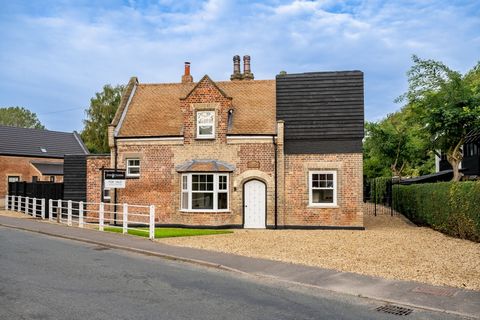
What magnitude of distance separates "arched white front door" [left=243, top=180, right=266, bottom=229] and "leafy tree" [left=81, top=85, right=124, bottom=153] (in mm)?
36814

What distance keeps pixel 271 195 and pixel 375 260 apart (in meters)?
9.30

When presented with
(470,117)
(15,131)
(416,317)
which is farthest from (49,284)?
(15,131)

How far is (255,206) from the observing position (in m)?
21.4

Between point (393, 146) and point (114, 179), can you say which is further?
point (393, 146)

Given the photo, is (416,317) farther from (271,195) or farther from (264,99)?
(264,99)

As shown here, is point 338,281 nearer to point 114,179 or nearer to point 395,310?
point 395,310

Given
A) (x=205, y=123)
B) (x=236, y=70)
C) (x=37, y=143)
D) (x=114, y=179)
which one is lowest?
(x=114, y=179)

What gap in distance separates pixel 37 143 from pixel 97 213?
26.4 meters

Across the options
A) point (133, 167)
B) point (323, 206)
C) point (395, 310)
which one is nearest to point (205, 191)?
point (133, 167)

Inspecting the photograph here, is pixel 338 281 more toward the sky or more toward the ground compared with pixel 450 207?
more toward the ground

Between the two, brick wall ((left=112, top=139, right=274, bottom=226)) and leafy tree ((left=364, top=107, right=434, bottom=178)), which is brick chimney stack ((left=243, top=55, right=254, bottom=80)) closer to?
brick wall ((left=112, top=139, right=274, bottom=226))

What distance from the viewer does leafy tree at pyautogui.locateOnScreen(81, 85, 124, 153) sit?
54.6 m

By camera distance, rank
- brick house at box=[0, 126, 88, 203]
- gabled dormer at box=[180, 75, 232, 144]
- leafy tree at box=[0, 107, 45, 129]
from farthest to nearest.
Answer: leafy tree at box=[0, 107, 45, 129] → brick house at box=[0, 126, 88, 203] → gabled dormer at box=[180, 75, 232, 144]

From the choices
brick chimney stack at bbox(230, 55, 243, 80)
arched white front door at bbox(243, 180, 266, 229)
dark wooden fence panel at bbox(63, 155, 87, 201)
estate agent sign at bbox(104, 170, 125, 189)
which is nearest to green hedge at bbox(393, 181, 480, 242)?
arched white front door at bbox(243, 180, 266, 229)
